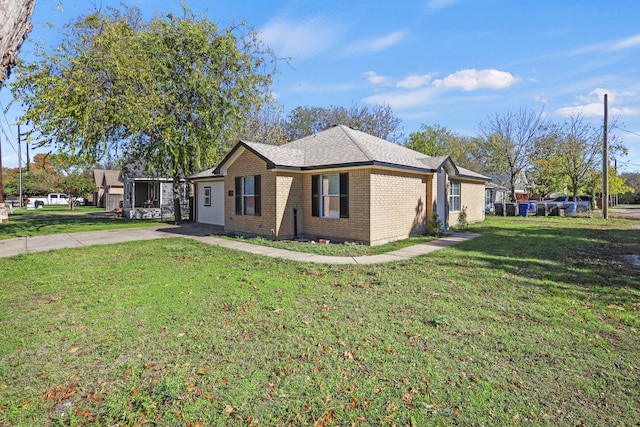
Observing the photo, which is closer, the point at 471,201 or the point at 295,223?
the point at 295,223

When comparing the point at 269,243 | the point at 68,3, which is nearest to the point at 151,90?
the point at 68,3

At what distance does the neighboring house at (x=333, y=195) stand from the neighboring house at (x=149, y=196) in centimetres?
1192

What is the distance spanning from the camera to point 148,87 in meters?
16.4

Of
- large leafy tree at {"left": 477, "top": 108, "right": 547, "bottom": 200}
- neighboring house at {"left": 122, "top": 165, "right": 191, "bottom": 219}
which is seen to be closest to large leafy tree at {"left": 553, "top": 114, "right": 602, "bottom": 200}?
large leafy tree at {"left": 477, "top": 108, "right": 547, "bottom": 200}

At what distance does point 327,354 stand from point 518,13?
41.0 feet

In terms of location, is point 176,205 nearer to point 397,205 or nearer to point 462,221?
point 397,205

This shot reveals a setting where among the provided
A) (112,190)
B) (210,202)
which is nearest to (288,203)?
(210,202)

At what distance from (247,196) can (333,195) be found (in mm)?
3797

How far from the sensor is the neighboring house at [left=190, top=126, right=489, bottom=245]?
1175cm

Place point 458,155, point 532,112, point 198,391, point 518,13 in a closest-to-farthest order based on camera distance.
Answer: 1. point 198,391
2. point 518,13
3. point 532,112
4. point 458,155

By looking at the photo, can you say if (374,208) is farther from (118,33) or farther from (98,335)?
(118,33)

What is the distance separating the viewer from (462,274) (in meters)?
7.54

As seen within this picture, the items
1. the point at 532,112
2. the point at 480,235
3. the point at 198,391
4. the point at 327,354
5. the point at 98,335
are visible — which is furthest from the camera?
the point at 532,112

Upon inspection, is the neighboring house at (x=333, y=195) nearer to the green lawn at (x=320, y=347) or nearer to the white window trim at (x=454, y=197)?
the white window trim at (x=454, y=197)
